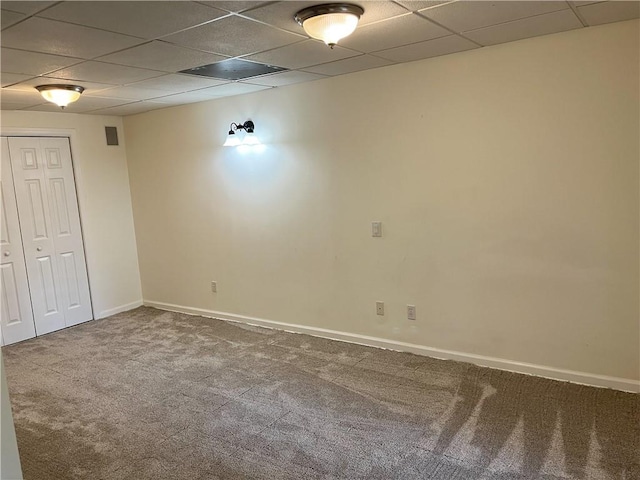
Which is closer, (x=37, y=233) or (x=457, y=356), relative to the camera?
(x=457, y=356)

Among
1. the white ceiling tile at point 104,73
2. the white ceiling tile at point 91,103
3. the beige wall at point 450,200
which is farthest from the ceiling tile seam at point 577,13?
the white ceiling tile at point 91,103

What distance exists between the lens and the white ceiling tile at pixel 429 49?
2.88 meters

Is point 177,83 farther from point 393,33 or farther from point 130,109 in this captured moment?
point 393,33

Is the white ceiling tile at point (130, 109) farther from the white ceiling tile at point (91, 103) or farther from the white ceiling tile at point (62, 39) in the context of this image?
the white ceiling tile at point (62, 39)

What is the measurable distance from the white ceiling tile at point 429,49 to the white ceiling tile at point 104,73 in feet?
5.41

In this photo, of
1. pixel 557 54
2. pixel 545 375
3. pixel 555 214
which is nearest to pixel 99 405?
pixel 545 375

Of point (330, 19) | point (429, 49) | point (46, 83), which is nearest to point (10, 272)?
point (46, 83)

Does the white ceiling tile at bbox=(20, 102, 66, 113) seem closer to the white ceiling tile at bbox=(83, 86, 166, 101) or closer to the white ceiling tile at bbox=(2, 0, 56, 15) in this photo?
the white ceiling tile at bbox=(83, 86, 166, 101)

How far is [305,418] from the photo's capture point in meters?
2.88

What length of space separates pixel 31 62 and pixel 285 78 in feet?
5.69

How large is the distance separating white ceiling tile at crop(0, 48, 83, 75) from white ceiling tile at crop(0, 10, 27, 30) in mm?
473

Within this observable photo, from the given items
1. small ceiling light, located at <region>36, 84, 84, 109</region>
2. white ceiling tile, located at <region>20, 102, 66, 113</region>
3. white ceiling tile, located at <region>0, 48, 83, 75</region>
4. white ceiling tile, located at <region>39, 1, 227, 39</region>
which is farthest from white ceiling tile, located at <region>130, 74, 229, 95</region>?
white ceiling tile, located at <region>20, 102, 66, 113</region>

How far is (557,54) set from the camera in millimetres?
2871

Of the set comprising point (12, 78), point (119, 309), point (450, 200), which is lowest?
point (119, 309)
